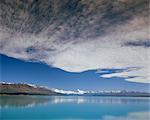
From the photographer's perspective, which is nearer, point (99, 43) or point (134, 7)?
point (134, 7)

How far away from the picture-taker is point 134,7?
9367 mm

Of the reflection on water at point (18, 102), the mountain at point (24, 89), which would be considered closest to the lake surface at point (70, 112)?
the reflection on water at point (18, 102)

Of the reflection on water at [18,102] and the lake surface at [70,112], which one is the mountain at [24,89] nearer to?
the reflection on water at [18,102]

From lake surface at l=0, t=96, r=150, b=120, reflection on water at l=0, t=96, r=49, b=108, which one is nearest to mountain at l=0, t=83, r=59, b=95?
reflection on water at l=0, t=96, r=49, b=108

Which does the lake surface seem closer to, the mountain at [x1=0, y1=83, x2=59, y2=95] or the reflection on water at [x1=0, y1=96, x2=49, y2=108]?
the reflection on water at [x1=0, y1=96, x2=49, y2=108]

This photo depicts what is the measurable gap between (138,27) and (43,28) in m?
3.71

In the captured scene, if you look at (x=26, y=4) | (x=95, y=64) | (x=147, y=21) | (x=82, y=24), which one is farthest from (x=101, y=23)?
(x=95, y=64)

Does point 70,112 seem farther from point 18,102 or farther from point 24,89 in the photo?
point 24,89

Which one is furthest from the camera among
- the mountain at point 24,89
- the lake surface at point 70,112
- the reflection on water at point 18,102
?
the mountain at point 24,89

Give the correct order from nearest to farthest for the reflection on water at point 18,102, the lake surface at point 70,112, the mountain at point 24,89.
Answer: the lake surface at point 70,112
the reflection on water at point 18,102
the mountain at point 24,89

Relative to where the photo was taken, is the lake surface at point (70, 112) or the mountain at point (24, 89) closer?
the lake surface at point (70, 112)

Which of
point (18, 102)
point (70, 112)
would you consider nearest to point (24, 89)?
point (18, 102)

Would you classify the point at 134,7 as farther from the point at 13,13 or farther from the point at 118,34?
the point at 13,13

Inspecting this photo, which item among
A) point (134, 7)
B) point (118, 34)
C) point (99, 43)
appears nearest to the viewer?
point (134, 7)
